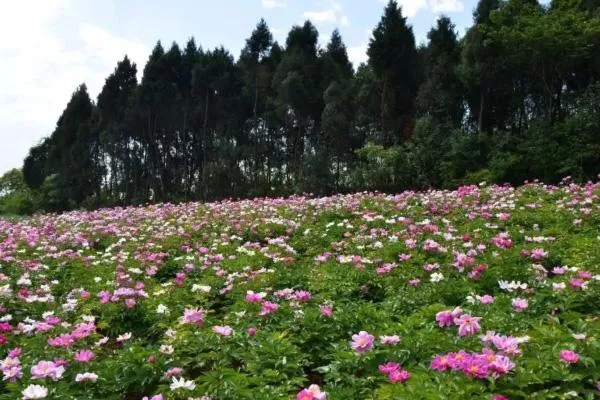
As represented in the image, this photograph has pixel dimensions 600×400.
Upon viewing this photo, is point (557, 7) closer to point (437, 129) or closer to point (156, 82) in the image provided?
point (437, 129)

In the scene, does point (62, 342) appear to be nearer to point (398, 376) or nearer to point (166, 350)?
point (166, 350)

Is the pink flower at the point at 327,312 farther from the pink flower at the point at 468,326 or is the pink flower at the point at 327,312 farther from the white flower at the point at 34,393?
the white flower at the point at 34,393

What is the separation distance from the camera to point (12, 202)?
38.7 m

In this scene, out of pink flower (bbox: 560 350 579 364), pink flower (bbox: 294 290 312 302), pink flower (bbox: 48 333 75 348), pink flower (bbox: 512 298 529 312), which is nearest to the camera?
pink flower (bbox: 560 350 579 364)

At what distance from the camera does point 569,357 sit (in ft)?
8.15

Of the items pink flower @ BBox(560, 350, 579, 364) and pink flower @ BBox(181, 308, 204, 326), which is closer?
pink flower @ BBox(560, 350, 579, 364)

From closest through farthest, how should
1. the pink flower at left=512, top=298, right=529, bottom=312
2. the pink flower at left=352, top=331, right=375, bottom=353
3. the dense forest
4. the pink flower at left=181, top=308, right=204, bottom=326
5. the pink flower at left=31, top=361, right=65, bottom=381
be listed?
the pink flower at left=31, top=361, right=65, bottom=381 → the pink flower at left=352, top=331, right=375, bottom=353 → the pink flower at left=512, top=298, right=529, bottom=312 → the pink flower at left=181, top=308, right=204, bottom=326 → the dense forest

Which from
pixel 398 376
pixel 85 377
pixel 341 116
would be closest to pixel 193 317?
pixel 85 377

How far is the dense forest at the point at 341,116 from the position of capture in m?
21.3

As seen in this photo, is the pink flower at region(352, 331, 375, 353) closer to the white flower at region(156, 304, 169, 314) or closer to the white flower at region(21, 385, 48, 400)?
the white flower at region(21, 385, 48, 400)

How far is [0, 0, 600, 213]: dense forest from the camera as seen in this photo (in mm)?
21328

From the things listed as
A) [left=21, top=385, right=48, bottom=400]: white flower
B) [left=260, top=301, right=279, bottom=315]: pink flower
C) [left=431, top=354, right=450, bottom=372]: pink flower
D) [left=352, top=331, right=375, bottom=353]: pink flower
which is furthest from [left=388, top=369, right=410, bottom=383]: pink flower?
[left=21, top=385, right=48, bottom=400]: white flower

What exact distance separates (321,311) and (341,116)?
2629 cm

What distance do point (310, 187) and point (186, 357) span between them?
2229 centimetres
